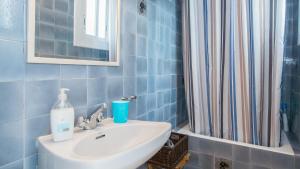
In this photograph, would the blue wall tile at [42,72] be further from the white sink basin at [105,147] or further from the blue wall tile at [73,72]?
the white sink basin at [105,147]

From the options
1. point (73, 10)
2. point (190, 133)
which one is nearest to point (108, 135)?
point (73, 10)

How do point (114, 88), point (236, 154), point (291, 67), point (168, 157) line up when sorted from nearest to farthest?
point (114, 88), point (168, 157), point (236, 154), point (291, 67)

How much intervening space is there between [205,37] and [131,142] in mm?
1217

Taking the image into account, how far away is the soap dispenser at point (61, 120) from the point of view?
811 millimetres

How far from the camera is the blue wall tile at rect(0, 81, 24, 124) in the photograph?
2.41 ft

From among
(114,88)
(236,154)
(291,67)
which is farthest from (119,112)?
(291,67)

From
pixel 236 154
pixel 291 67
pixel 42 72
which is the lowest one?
pixel 236 154

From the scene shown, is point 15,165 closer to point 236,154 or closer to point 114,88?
point 114,88

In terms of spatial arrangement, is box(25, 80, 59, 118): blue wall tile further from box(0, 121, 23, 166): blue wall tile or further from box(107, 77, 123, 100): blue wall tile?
box(107, 77, 123, 100): blue wall tile

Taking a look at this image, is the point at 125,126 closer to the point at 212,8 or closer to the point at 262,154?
the point at 262,154

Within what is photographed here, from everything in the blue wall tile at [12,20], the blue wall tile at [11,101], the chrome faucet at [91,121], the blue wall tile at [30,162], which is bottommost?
the blue wall tile at [30,162]

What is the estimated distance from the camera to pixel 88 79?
43.0 inches

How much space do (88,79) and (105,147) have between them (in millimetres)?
360

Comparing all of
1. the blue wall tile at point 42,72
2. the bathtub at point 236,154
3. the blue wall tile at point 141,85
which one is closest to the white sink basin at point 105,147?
the blue wall tile at point 42,72
